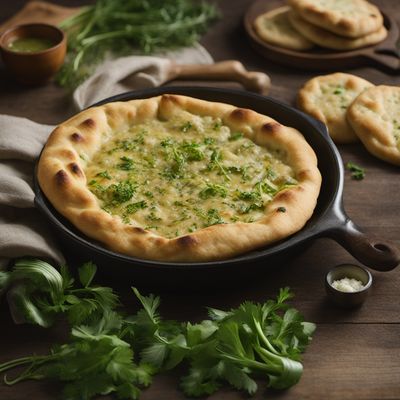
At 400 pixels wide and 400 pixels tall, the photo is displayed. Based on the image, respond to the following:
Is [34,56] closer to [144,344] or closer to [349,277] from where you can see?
[144,344]

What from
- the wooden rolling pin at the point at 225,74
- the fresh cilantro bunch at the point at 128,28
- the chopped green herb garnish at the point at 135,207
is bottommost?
the fresh cilantro bunch at the point at 128,28

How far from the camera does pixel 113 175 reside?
4.48m

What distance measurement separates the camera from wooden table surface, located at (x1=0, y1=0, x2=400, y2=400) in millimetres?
3594

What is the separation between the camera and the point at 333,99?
5656mm

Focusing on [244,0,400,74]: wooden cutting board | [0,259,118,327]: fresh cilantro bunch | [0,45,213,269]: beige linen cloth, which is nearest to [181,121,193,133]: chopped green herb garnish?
[0,45,213,269]: beige linen cloth

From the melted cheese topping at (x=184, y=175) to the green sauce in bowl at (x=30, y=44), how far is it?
1.64 meters

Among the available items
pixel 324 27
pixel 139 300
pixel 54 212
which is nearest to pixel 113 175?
pixel 54 212

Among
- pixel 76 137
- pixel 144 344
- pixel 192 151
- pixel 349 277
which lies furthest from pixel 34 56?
pixel 349 277

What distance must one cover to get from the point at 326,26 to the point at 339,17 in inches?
4.9

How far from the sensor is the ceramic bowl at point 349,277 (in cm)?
400

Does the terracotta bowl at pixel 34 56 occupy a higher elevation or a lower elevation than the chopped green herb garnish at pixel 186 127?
lower

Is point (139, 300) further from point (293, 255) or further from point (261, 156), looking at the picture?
point (261, 156)

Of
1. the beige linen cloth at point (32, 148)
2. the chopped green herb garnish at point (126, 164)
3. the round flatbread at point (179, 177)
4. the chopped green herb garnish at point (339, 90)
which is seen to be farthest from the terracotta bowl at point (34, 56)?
the chopped green herb garnish at point (339, 90)

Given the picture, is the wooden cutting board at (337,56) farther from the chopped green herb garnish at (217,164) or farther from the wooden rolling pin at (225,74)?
the chopped green herb garnish at (217,164)
